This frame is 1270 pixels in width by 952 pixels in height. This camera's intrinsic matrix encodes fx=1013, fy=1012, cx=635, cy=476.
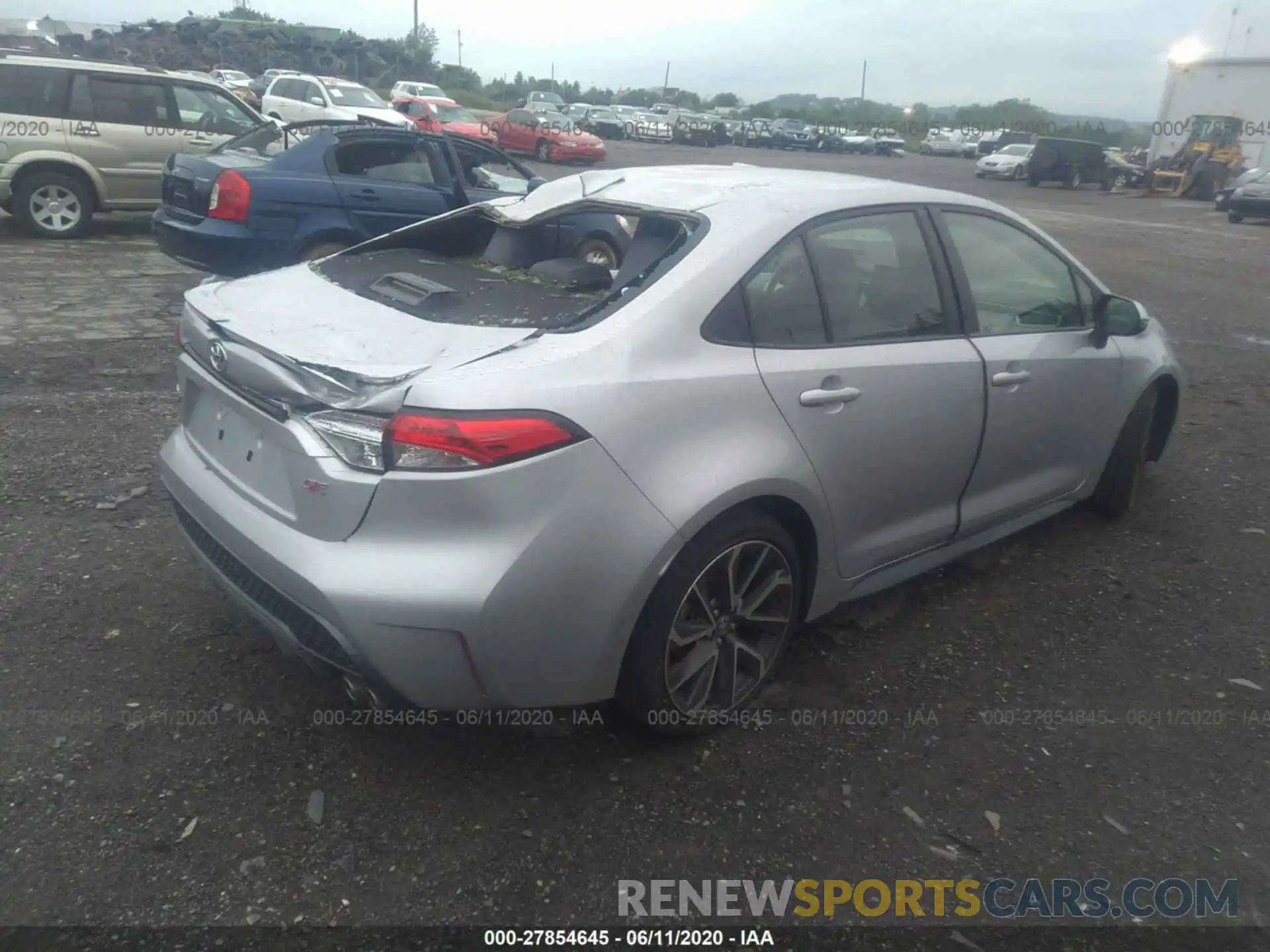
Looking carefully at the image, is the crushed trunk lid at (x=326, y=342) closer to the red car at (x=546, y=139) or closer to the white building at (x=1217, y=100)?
the red car at (x=546, y=139)

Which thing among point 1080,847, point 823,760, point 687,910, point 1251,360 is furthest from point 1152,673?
point 1251,360

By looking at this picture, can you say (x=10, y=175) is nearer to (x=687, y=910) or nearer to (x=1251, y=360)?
(x=687, y=910)

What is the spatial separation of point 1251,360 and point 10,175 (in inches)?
456

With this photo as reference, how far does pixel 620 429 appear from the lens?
2.52 m

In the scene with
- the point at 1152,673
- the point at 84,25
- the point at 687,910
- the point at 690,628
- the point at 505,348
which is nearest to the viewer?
the point at 687,910

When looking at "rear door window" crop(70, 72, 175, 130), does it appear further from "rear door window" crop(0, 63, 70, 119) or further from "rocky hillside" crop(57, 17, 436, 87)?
"rocky hillside" crop(57, 17, 436, 87)

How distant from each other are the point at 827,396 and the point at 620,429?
79 cm

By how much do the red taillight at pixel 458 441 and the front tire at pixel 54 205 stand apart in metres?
10.0

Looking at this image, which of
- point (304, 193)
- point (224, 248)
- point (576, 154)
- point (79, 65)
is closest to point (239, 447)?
point (224, 248)

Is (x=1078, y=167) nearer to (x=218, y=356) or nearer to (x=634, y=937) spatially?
(x=218, y=356)

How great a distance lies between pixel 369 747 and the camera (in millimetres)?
2936

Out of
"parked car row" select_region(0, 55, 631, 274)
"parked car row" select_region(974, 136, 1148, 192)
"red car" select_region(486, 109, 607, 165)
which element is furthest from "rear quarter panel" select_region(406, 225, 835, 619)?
"parked car row" select_region(974, 136, 1148, 192)

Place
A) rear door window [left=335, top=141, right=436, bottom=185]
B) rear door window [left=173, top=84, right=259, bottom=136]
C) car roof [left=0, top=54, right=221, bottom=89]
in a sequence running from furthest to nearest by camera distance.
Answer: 1. rear door window [left=173, top=84, right=259, bottom=136]
2. car roof [left=0, top=54, right=221, bottom=89]
3. rear door window [left=335, top=141, right=436, bottom=185]

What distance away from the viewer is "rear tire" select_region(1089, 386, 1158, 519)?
4.54m
